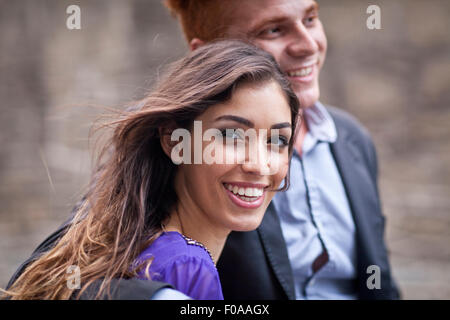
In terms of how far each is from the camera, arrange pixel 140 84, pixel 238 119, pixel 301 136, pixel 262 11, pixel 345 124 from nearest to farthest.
→ pixel 238 119, pixel 262 11, pixel 301 136, pixel 345 124, pixel 140 84

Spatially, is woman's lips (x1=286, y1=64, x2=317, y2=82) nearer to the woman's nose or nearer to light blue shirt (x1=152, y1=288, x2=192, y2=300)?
the woman's nose

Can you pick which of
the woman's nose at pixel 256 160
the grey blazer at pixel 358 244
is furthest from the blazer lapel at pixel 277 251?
the woman's nose at pixel 256 160

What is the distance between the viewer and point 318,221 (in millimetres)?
1909

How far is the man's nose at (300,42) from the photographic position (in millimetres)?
1736

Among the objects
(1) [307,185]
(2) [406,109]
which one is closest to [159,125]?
(1) [307,185]

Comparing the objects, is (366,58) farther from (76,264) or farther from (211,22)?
(76,264)

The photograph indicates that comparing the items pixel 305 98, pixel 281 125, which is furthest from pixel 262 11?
pixel 281 125

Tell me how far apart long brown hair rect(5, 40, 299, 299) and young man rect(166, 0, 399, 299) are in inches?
11.5

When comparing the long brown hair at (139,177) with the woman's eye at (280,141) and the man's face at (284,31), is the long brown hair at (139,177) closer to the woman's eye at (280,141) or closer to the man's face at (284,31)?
the woman's eye at (280,141)

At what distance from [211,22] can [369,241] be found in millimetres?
937

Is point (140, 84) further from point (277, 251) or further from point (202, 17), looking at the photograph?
point (277, 251)

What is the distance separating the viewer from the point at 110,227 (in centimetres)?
137

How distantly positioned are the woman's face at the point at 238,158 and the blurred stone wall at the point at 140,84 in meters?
3.22

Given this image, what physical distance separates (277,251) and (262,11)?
2.48 feet
